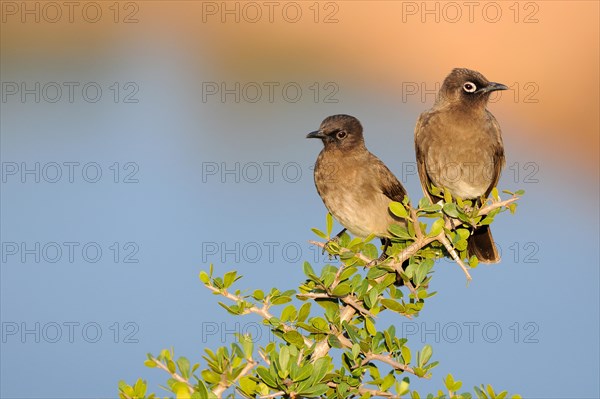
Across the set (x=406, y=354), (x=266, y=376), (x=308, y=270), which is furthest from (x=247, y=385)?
(x=406, y=354)

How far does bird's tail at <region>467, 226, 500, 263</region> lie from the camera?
19.5 ft

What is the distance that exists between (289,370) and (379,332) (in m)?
0.56

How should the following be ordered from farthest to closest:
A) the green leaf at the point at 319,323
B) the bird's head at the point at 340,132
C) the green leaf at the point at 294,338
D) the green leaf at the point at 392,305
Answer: the bird's head at the point at 340,132 → the green leaf at the point at 392,305 → the green leaf at the point at 319,323 → the green leaf at the point at 294,338

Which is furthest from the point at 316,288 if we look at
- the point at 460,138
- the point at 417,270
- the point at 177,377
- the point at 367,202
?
the point at 460,138

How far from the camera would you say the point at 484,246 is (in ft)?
19.7

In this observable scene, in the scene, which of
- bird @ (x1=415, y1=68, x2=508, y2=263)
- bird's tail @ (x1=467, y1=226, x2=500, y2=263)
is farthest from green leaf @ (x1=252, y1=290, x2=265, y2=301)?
bird's tail @ (x1=467, y1=226, x2=500, y2=263)

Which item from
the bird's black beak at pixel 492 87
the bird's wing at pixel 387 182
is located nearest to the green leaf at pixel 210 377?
the bird's wing at pixel 387 182

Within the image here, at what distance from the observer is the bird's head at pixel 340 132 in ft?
19.0

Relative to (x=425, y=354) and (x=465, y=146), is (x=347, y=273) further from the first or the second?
(x=465, y=146)

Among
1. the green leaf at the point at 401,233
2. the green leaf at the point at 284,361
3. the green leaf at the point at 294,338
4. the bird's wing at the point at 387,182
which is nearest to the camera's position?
the green leaf at the point at 284,361

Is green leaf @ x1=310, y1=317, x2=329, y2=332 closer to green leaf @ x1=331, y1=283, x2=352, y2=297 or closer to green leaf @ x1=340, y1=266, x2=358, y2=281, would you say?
green leaf @ x1=331, y1=283, x2=352, y2=297

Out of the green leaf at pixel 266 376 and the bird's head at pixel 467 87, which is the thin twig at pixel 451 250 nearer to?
the green leaf at pixel 266 376

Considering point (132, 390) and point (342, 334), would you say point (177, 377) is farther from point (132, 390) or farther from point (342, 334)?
point (342, 334)

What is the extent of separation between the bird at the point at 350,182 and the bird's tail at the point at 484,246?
0.52m
